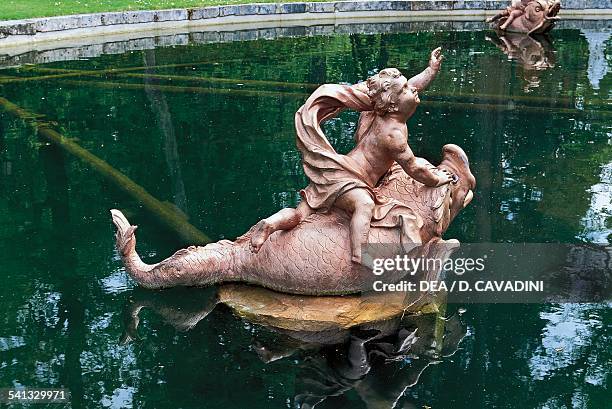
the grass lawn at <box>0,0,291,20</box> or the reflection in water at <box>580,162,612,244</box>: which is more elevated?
the grass lawn at <box>0,0,291,20</box>

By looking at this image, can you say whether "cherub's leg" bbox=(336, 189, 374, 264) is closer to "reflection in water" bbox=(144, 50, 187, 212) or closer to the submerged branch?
the submerged branch

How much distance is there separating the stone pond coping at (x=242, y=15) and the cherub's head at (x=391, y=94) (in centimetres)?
1199

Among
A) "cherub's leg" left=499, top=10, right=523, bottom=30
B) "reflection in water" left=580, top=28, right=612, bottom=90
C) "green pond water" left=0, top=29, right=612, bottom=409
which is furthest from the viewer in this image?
"cherub's leg" left=499, top=10, right=523, bottom=30

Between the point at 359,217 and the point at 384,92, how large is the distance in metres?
0.86

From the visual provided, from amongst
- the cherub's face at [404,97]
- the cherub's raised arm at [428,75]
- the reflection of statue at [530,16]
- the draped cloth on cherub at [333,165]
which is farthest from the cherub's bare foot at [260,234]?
the reflection of statue at [530,16]

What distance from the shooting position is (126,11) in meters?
18.4

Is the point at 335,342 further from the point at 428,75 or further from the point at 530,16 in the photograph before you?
the point at 530,16

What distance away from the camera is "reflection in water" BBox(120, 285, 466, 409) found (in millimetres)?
5152

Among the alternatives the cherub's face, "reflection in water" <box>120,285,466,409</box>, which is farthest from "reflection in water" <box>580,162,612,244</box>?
the cherub's face

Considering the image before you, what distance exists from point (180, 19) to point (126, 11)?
1208 mm

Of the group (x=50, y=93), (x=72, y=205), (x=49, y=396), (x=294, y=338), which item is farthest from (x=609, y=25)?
(x=49, y=396)

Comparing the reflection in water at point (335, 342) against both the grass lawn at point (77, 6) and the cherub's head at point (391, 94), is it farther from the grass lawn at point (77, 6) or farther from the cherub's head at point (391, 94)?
the grass lawn at point (77, 6)

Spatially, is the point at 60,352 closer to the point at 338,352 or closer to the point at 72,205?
the point at 338,352

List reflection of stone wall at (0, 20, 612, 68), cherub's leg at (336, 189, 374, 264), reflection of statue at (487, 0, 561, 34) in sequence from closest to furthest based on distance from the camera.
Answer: cherub's leg at (336, 189, 374, 264) < reflection of stone wall at (0, 20, 612, 68) < reflection of statue at (487, 0, 561, 34)
